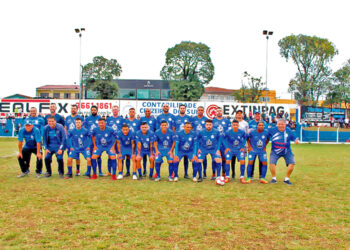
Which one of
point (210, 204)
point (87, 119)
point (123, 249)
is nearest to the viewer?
point (123, 249)

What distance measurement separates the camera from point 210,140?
866cm

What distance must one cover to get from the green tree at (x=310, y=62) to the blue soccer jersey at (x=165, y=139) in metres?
47.4

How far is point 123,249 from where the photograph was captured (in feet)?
12.3

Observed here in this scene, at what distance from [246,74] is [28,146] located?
39.9 meters

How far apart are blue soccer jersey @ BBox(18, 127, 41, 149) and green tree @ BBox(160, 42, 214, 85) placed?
45.4 m

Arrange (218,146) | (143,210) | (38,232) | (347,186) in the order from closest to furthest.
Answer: (38,232)
(143,210)
(347,186)
(218,146)

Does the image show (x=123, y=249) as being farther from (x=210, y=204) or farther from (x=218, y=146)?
(x=218, y=146)

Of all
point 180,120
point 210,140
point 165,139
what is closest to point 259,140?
point 210,140

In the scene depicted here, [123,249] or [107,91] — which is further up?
[107,91]

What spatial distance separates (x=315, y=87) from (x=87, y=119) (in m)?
49.6

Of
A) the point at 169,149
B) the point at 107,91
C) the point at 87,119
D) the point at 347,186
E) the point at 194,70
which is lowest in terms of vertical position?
the point at 347,186

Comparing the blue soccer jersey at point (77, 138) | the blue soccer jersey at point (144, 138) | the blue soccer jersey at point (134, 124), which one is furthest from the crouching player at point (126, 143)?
the blue soccer jersey at point (77, 138)

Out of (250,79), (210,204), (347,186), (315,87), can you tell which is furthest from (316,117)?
(210,204)

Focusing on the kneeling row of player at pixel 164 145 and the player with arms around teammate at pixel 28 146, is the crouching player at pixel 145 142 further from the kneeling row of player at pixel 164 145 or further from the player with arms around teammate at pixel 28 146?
the player with arms around teammate at pixel 28 146
